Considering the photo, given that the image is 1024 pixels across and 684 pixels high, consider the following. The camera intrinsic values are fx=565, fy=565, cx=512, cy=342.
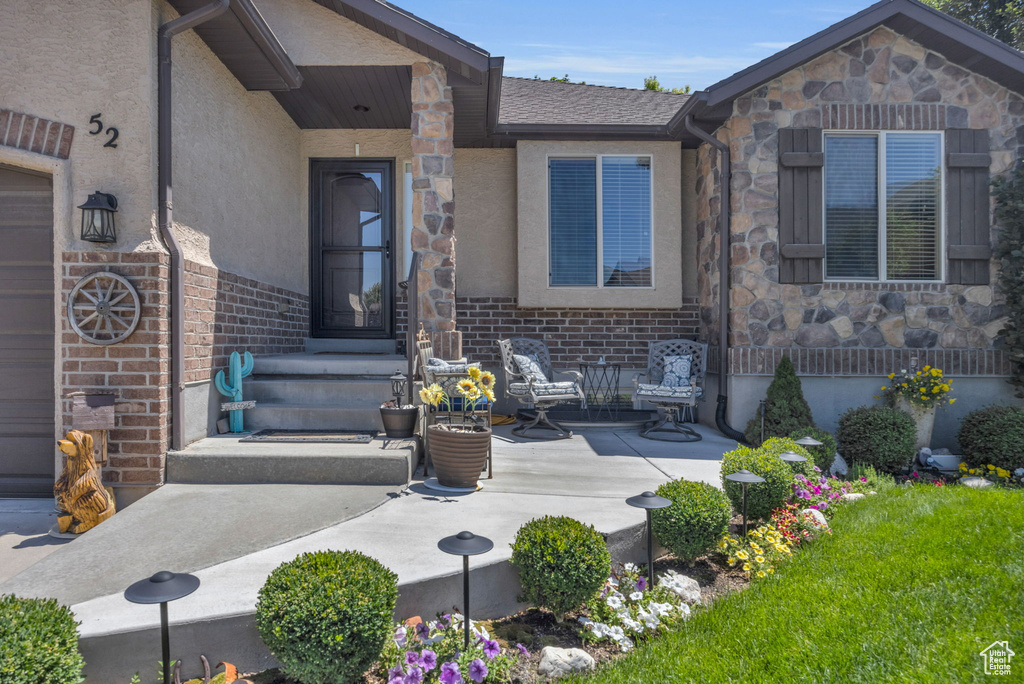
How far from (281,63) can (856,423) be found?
5.90 meters

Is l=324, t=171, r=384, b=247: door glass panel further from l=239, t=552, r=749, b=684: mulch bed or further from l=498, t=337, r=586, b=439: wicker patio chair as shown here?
l=239, t=552, r=749, b=684: mulch bed


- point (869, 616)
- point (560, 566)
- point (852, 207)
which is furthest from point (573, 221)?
point (869, 616)

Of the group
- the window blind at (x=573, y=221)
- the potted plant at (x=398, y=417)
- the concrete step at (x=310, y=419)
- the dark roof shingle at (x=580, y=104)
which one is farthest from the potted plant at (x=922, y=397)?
the concrete step at (x=310, y=419)

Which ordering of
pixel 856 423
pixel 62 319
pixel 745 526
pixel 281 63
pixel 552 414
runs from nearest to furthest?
pixel 745 526 → pixel 62 319 → pixel 281 63 → pixel 856 423 → pixel 552 414

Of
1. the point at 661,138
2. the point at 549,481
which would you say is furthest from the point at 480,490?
the point at 661,138

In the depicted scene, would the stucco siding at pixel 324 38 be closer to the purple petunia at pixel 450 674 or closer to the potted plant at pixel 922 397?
the purple petunia at pixel 450 674

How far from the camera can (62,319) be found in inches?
142

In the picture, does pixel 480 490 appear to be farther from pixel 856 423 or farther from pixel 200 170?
pixel 856 423

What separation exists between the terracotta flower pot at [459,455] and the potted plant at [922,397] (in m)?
4.22

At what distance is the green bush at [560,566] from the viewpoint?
2.30 meters

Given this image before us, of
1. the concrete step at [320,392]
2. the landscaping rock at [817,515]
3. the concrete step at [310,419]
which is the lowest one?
the landscaping rock at [817,515]

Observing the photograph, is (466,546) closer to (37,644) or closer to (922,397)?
(37,644)

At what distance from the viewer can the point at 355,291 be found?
22.5ft

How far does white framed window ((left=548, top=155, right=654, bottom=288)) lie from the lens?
685 cm
